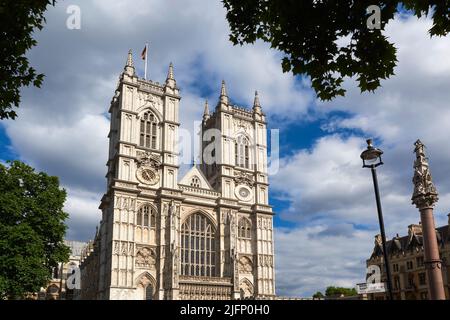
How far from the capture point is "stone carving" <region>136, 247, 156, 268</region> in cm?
4676

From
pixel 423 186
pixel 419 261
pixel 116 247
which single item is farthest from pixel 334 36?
pixel 419 261

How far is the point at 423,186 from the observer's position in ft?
73.9

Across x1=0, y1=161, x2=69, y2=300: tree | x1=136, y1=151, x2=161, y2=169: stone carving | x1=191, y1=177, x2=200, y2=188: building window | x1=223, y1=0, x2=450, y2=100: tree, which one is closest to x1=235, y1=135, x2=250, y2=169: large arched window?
x1=191, y1=177, x2=200, y2=188: building window

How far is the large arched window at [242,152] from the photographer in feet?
186

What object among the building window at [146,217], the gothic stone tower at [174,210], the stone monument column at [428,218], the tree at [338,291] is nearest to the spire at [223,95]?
the gothic stone tower at [174,210]

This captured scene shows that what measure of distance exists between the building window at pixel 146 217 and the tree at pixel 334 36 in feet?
134

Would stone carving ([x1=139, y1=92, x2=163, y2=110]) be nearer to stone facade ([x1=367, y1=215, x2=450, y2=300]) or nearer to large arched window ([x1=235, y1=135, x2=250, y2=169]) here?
large arched window ([x1=235, y1=135, x2=250, y2=169])

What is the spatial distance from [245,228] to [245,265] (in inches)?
170

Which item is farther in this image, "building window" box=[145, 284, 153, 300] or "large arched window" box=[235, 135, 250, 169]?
"large arched window" box=[235, 135, 250, 169]

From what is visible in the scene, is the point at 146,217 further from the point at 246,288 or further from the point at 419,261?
the point at 419,261

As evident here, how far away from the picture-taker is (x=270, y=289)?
51531mm

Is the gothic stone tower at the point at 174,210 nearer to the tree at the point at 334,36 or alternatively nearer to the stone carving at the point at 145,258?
the stone carving at the point at 145,258

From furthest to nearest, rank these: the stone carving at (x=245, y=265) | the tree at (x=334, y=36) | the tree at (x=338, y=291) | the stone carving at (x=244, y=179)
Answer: the tree at (x=338, y=291) → the stone carving at (x=244, y=179) → the stone carving at (x=245, y=265) → the tree at (x=334, y=36)

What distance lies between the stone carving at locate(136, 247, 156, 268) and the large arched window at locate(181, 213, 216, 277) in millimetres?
3455
